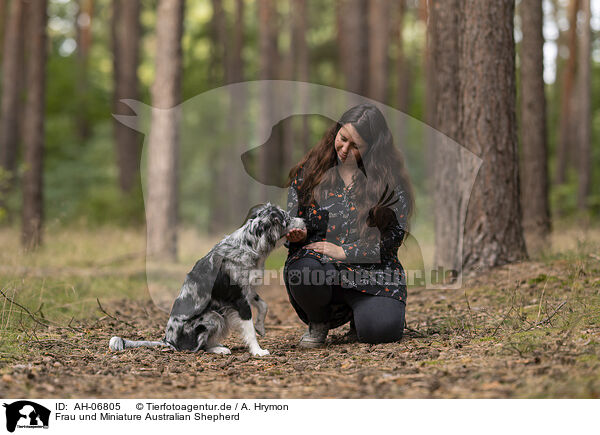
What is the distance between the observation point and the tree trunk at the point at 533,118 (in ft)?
36.0

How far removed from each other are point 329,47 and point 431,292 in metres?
23.9

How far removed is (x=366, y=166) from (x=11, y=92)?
55.4 feet

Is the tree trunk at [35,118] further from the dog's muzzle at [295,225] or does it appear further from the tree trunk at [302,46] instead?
the tree trunk at [302,46]

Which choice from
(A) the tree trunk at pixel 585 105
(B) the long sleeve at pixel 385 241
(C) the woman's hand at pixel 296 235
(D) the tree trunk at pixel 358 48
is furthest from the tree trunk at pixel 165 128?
(A) the tree trunk at pixel 585 105

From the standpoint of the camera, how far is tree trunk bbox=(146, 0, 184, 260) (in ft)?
38.7

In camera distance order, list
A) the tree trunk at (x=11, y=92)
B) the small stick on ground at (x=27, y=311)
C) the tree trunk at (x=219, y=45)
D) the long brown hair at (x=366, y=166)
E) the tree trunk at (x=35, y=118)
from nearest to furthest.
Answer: the long brown hair at (x=366, y=166) → the small stick on ground at (x=27, y=311) → the tree trunk at (x=35, y=118) → the tree trunk at (x=11, y=92) → the tree trunk at (x=219, y=45)

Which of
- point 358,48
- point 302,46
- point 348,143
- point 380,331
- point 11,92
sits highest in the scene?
point 302,46

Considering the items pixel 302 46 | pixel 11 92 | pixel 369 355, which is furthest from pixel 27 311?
pixel 302 46

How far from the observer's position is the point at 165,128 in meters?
11.7

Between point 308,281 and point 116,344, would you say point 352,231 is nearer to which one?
point 308,281

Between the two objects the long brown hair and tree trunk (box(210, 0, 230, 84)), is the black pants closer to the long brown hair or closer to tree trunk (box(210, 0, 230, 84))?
the long brown hair

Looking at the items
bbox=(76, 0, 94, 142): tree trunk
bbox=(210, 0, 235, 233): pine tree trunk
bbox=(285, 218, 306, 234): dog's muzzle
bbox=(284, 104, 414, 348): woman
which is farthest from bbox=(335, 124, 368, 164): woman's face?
bbox=(76, 0, 94, 142): tree trunk

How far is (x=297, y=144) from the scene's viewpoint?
119 feet
